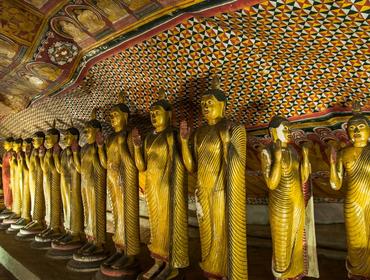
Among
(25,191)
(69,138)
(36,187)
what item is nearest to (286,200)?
(69,138)

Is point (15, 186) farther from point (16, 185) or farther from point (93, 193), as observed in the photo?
point (93, 193)

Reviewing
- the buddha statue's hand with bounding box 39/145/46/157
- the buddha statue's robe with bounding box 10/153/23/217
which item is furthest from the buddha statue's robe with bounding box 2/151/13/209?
the buddha statue's hand with bounding box 39/145/46/157

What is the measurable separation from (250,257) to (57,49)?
3.50 m

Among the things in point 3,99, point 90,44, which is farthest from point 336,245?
point 3,99

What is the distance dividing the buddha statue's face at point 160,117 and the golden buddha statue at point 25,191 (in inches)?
127

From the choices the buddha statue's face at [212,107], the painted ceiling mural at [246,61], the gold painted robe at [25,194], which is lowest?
the gold painted robe at [25,194]

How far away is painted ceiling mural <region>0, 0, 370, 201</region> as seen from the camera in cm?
262

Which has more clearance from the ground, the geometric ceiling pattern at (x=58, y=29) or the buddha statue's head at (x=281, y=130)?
the geometric ceiling pattern at (x=58, y=29)

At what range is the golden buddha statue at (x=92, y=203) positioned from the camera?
3599mm

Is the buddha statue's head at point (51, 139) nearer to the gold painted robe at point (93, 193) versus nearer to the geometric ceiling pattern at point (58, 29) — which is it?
the geometric ceiling pattern at point (58, 29)

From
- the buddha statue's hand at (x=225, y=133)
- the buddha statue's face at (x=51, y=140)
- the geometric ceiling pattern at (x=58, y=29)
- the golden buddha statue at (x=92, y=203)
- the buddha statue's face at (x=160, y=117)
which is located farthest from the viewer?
the buddha statue's face at (x=51, y=140)

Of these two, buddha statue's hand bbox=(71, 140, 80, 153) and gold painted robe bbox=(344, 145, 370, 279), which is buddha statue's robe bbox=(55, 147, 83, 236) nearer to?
buddha statue's hand bbox=(71, 140, 80, 153)

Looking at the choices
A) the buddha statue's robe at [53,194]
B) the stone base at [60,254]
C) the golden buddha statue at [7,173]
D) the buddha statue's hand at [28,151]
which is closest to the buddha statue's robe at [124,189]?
the stone base at [60,254]

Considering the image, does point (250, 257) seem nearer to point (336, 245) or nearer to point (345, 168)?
point (336, 245)
